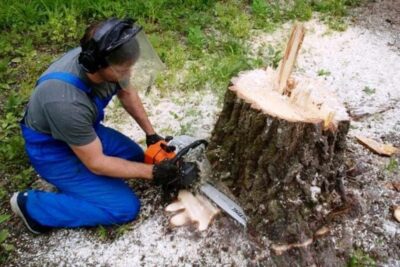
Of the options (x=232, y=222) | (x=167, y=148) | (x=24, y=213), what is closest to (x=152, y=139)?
(x=167, y=148)

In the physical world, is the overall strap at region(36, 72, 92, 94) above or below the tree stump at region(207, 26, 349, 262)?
above

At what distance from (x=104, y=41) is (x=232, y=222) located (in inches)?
52.0

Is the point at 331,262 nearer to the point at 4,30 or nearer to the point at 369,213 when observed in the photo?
the point at 369,213

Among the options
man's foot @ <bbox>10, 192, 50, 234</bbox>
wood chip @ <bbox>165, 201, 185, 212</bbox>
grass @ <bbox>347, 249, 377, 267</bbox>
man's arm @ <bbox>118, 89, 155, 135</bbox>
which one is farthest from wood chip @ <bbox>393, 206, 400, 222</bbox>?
man's foot @ <bbox>10, 192, 50, 234</bbox>

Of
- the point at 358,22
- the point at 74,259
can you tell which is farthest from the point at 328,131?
the point at 358,22

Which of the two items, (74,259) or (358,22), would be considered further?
(358,22)

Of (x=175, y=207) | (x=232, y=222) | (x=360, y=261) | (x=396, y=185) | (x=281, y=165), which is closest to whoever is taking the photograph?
(x=281, y=165)

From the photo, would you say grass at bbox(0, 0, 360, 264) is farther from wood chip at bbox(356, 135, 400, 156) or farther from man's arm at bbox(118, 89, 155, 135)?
wood chip at bbox(356, 135, 400, 156)

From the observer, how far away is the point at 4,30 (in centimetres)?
482

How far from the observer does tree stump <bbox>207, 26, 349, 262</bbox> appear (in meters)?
2.47

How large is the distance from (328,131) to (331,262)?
763 millimetres

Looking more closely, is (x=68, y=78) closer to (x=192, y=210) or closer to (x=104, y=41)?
(x=104, y=41)

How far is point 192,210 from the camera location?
9.50 ft

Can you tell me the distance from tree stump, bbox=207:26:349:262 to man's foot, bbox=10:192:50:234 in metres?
1.21
